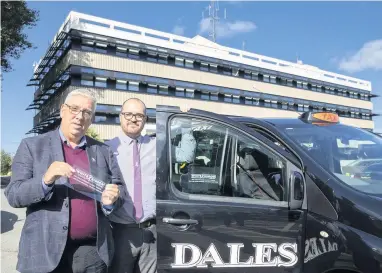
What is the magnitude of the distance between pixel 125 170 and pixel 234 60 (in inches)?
1551

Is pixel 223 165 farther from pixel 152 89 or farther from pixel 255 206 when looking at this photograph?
pixel 152 89

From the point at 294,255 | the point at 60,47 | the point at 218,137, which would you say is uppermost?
the point at 60,47

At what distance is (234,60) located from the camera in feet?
133

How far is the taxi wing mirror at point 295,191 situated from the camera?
88.7 inches

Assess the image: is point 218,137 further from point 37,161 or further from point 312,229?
point 37,161

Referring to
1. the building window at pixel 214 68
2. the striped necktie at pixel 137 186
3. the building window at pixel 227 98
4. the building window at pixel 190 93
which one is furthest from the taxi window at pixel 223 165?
the building window at pixel 227 98

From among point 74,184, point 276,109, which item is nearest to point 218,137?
point 74,184

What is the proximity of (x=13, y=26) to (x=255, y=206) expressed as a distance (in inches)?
643

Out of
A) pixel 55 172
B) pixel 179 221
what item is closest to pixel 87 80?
pixel 179 221

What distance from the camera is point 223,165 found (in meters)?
2.52

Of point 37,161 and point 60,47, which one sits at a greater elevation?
point 60,47

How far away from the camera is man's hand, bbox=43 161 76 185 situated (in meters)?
1.84

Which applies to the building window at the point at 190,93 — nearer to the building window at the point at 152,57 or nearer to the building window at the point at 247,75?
the building window at the point at 152,57

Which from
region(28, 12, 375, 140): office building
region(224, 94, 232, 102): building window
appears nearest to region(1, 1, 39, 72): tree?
region(28, 12, 375, 140): office building
